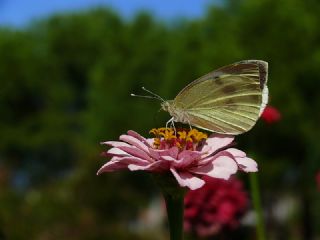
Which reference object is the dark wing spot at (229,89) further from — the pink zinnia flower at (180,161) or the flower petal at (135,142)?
the flower petal at (135,142)

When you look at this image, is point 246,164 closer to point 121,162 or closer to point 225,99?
point 121,162

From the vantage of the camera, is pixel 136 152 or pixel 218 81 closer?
pixel 136 152

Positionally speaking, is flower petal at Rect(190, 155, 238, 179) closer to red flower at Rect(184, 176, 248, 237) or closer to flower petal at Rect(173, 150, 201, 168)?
flower petal at Rect(173, 150, 201, 168)

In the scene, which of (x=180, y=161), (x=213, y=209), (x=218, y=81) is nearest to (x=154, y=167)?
(x=180, y=161)

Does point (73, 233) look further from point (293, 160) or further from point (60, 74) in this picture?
point (60, 74)

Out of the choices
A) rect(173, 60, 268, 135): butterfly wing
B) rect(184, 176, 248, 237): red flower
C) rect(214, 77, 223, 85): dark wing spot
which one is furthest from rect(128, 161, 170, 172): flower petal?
rect(184, 176, 248, 237): red flower

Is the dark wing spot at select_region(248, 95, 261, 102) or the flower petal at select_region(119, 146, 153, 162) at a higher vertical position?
the dark wing spot at select_region(248, 95, 261, 102)
